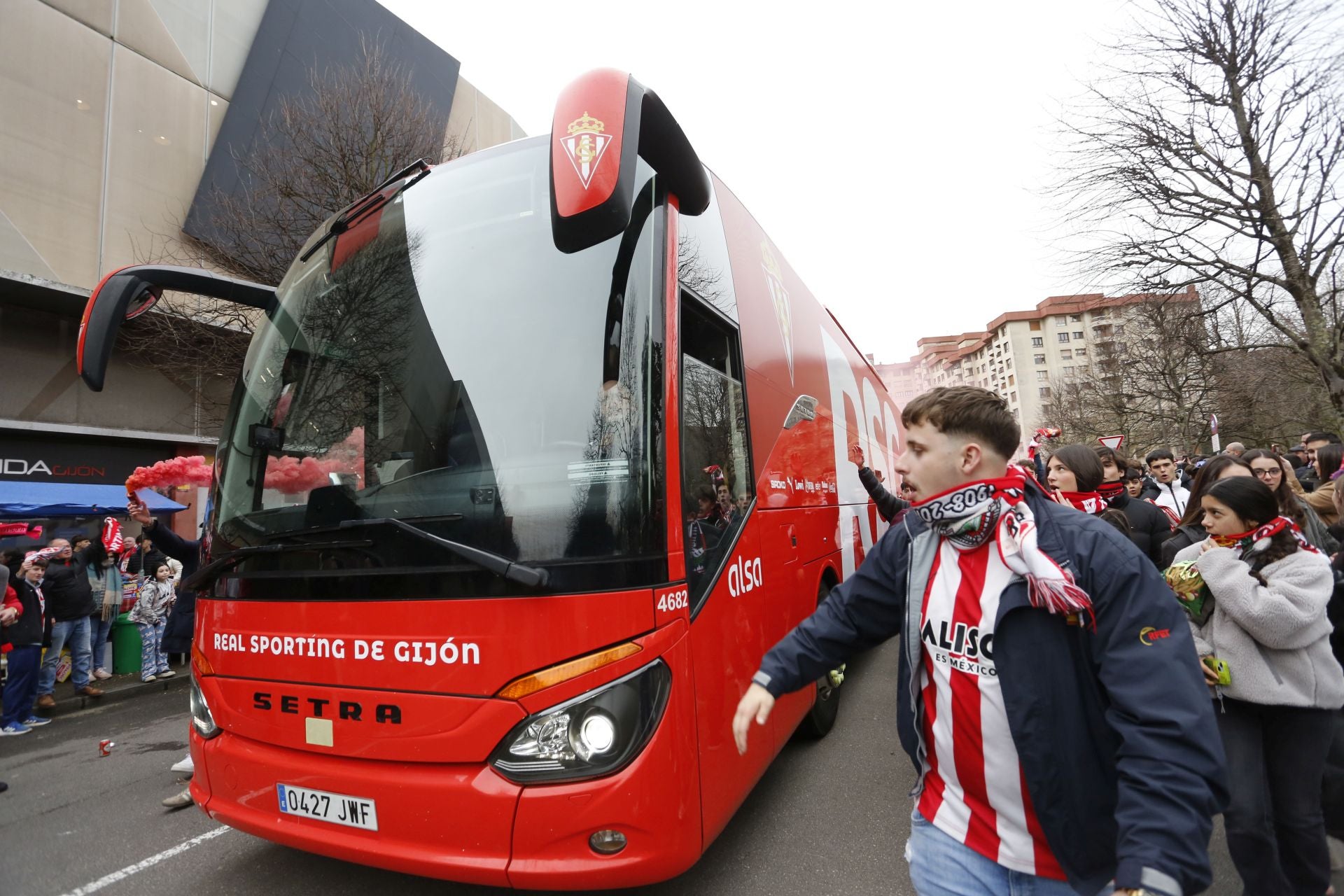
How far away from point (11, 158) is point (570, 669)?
48.2 ft

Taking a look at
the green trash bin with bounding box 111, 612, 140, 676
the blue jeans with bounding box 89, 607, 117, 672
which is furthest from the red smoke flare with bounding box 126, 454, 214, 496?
the green trash bin with bounding box 111, 612, 140, 676

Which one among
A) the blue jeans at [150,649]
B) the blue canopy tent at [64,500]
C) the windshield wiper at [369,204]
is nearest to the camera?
the windshield wiper at [369,204]

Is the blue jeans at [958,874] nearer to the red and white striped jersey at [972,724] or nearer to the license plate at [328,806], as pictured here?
the red and white striped jersey at [972,724]

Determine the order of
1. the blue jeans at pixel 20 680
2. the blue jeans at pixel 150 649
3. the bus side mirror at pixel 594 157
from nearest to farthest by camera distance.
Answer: the bus side mirror at pixel 594 157
the blue jeans at pixel 20 680
the blue jeans at pixel 150 649

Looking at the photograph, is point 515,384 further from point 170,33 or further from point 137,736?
point 170,33

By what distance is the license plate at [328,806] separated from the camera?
2.30 metres

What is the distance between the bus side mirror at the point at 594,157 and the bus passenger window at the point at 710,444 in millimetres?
896

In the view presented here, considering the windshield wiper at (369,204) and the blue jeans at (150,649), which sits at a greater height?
the windshield wiper at (369,204)

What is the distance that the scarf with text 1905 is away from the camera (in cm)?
139

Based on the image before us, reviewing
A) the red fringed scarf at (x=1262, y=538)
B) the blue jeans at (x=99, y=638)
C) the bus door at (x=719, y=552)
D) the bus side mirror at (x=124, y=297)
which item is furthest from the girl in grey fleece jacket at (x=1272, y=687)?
the blue jeans at (x=99, y=638)

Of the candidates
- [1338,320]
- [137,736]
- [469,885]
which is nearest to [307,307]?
[469,885]

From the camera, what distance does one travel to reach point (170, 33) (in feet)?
43.8

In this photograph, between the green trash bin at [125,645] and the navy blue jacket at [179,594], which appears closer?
the navy blue jacket at [179,594]

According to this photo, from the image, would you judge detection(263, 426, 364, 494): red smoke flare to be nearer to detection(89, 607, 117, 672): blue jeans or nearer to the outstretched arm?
the outstretched arm
